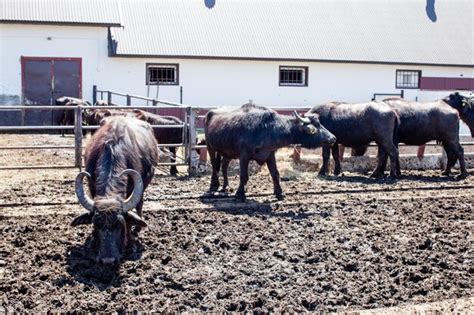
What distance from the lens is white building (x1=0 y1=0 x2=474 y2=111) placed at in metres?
25.0

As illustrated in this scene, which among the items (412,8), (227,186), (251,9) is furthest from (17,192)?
(412,8)

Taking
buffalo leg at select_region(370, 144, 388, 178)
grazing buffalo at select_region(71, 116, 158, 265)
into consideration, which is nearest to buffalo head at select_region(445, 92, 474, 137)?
buffalo leg at select_region(370, 144, 388, 178)

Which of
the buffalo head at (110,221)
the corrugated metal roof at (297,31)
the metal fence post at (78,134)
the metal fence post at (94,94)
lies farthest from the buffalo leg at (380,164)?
the corrugated metal roof at (297,31)

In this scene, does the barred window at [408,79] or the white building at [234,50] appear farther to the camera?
the barred window at [408,79]

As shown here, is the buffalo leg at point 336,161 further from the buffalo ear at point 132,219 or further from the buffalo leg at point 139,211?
the buffalo ear at point 132,219

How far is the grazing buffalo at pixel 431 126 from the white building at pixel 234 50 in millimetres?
13798

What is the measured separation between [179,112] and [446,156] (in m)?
12.6

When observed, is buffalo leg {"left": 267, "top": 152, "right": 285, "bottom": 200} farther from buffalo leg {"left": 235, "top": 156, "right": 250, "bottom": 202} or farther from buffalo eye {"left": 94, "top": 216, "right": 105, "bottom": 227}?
buffalo eye {"left": 94, "top": 216, "right": 105, "bottom": 227}

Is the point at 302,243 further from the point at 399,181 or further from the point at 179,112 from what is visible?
the point at 179,112

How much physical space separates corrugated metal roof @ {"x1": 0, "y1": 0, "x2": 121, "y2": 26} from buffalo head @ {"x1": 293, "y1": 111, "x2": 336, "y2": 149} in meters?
15.5

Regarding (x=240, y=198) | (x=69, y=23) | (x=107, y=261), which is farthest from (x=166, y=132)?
(x=69, y=23)

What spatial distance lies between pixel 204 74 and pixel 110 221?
21.4 m

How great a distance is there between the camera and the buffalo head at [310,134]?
11266 mm

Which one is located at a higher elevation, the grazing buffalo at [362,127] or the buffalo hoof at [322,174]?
the grazing buffalo at [362,127]
